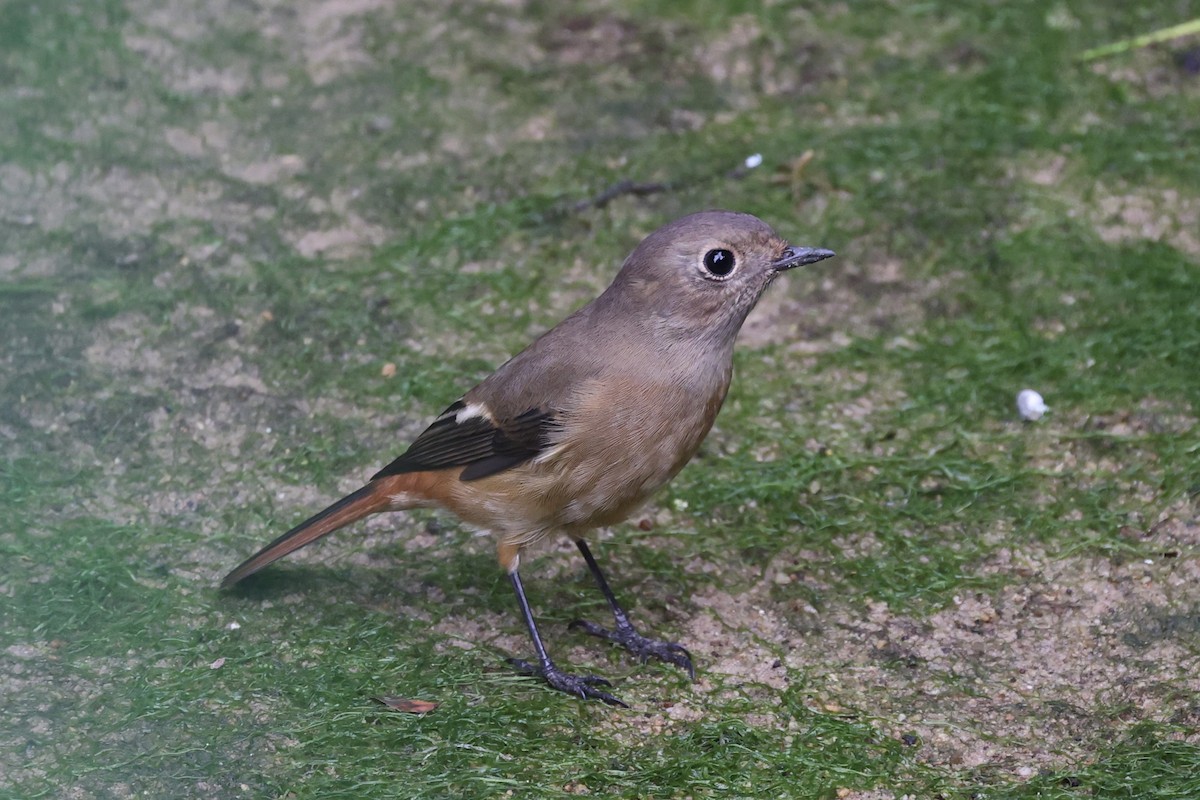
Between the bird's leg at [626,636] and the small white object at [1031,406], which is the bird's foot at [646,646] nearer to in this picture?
the bird's leg at [626,636]

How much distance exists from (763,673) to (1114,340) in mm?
2839

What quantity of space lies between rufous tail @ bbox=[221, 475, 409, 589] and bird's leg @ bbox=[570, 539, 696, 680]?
2.68 ft

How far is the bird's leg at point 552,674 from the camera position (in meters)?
4.79

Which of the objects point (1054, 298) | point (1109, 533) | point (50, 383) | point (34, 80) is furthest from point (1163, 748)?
point (34, 80)

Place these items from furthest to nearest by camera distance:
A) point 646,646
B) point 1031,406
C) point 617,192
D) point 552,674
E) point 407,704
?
point 617,192, point 1031,406, point 646,646, point 552,674, point 407,704

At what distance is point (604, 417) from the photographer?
4.74 m

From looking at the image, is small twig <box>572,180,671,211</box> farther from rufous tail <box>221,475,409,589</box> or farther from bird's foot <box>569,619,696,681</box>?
bird's foot <box>569,619,696,681</box>

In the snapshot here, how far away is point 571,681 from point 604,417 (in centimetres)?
100

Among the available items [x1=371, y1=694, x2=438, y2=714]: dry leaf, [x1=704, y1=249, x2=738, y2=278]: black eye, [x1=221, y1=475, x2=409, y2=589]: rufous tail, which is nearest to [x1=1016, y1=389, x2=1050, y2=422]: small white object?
[x1=704, y1=249, x2=738, y2=278]: black eye

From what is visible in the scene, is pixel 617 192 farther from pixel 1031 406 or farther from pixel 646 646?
pixel 646 646

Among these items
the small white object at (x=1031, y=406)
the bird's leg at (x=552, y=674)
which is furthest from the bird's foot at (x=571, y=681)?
the small white object at (x=1031, y=406)

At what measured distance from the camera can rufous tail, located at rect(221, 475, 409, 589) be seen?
5.04m

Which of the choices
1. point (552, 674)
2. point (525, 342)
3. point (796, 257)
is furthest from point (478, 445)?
point (525, 342)

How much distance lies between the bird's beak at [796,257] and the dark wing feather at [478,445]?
3.41 ft
